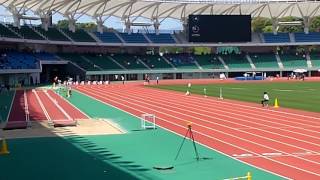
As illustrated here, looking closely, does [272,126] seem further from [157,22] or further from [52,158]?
[157,22]

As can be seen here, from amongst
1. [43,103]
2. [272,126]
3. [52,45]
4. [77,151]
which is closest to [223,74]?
[52,45]

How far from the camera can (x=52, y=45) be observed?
81000 mm

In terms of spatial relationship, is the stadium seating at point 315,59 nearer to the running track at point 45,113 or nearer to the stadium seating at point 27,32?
the stadium seating at point 27,32

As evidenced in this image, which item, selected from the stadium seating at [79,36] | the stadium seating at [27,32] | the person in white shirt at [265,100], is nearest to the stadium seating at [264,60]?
the stadium seating at [79,36]

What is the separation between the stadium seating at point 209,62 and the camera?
85.1 meters

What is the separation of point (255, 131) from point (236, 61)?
68634 mm

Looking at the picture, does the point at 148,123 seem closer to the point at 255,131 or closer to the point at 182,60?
the point at 255,131

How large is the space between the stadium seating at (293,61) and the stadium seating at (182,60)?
14.7 m

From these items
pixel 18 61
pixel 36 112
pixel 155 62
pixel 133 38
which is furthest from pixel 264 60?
pixel 36 112

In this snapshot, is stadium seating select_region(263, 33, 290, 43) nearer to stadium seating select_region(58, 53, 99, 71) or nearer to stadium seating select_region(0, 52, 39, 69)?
stadium seating select_region(58, 53, 99, 71)

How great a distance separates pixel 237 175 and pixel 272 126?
9.69 m

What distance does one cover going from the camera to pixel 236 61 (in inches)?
3447

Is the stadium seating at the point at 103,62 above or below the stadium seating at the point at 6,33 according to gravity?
below

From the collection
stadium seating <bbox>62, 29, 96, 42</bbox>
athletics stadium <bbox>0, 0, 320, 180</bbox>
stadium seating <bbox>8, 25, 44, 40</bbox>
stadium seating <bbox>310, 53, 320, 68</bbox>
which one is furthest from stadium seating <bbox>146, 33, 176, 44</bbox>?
stadium seating <bbox>310, 53, 320, 68</bbox>
